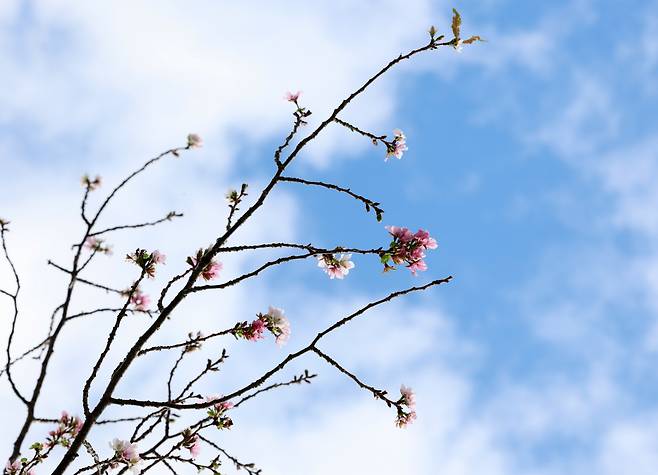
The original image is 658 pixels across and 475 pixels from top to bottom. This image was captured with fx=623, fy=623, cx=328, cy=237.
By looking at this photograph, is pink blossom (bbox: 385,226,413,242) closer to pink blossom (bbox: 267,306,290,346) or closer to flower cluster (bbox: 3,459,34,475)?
pink blossom (bbox: 267,306,290,346)

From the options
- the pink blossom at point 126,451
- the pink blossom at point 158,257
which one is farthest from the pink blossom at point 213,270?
the pink blossom at point 126,451

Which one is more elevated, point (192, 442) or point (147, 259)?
point (147, 259)

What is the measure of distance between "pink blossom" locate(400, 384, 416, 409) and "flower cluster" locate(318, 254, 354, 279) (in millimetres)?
1020

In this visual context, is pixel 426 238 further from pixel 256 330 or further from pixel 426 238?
pixel 256 330

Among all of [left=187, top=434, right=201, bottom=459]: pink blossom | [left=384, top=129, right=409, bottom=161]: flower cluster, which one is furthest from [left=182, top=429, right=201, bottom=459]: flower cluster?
[left=384, top=129, right=409, bottom=161]: flower cluster

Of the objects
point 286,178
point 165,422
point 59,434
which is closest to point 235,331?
point 165,422

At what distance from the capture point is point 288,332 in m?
5.11

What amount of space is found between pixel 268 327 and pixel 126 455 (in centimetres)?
140

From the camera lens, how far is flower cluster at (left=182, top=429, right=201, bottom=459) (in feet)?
15.3

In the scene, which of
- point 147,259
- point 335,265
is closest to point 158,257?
point 147,259

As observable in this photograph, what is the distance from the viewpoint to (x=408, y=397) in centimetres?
475

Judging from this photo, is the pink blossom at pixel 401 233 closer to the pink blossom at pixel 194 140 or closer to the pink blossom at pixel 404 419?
the pink blossom at pixel 404 419

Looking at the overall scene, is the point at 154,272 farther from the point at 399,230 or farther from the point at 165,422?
the point at 399,230

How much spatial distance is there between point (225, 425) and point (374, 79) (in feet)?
9.18
